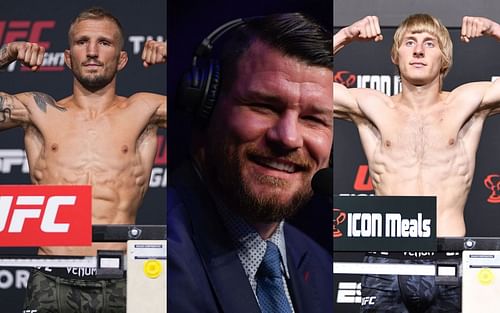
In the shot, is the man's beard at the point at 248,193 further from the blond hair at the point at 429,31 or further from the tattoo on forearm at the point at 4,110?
the tattoo on forearm at the point at 4,110

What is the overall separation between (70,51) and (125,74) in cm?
27

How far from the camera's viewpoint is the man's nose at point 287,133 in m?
3.66

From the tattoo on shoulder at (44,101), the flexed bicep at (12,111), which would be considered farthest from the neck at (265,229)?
the flexed bicep at (12,111)

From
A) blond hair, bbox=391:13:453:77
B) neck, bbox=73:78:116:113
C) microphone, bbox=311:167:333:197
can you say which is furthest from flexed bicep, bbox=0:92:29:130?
blond hair, bbox=391:13:453:77

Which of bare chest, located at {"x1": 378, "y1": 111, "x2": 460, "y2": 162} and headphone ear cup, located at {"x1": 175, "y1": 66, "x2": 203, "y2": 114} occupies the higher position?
headphone ear cup, located at {"x1": 175, "y1": 66, "x2": 203, "y2": 114}

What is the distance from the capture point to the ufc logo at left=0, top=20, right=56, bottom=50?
434 cm

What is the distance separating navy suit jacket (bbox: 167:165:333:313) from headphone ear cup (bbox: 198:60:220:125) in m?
0.32

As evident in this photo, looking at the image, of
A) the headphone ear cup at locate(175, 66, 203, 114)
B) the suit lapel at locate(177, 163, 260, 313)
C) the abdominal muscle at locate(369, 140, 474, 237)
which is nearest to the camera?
the headphone ear cup at locate(175, 66, 203, 114)

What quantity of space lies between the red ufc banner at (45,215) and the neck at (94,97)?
→ 1.21ft

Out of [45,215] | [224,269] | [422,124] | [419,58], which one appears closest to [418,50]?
[419,58]

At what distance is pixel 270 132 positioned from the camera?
3676 millimetres

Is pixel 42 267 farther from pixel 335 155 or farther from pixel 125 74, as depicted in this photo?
pixel 335 155

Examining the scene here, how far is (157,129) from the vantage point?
436 centimetres

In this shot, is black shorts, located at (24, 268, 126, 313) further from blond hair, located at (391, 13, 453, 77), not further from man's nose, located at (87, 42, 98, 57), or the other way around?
blond hair, located at (391, 13, 453, 77)
